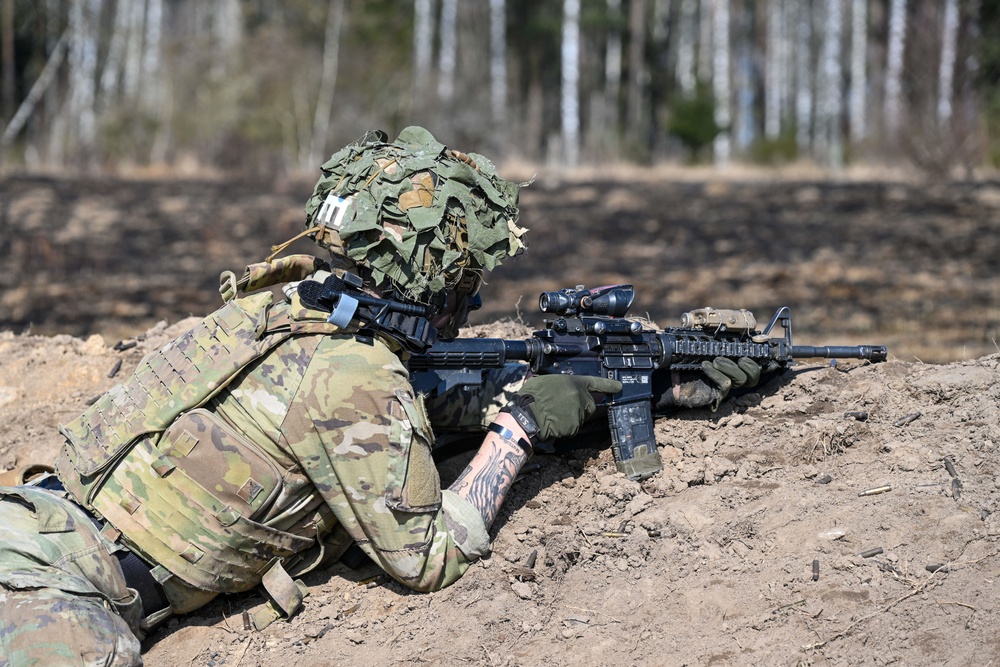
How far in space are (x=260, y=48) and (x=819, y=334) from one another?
2303 cm

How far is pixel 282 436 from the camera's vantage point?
3.42 m

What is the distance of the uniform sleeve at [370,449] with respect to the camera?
11.1 ft

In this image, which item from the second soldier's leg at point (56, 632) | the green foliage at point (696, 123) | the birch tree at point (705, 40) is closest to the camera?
the second soldier's leg at point (56, 632)

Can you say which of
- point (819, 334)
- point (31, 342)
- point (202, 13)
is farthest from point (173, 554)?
point (202, 13)

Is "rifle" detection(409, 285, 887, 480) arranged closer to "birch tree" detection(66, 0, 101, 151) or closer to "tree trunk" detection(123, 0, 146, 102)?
"birch tree" detection(66, 0, 101, 151)

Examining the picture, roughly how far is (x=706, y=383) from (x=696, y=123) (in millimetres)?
25693

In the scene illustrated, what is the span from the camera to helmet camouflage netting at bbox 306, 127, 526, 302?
350 cm

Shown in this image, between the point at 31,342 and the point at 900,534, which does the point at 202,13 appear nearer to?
the point at 31,342

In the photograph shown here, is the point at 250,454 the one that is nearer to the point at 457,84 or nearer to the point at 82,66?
the point at 457,84

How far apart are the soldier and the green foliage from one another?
26.7 m

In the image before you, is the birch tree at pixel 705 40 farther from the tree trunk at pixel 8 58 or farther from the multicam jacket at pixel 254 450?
the multicam jacket at pixel 254 450

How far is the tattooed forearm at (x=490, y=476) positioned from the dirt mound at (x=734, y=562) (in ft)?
0.91

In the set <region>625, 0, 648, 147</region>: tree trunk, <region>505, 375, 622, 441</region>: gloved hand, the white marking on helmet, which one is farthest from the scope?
<region>625, 0, 648, 147</region>: tree trunk

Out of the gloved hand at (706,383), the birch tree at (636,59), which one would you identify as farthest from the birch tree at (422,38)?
the gloved hand at (706,383)
